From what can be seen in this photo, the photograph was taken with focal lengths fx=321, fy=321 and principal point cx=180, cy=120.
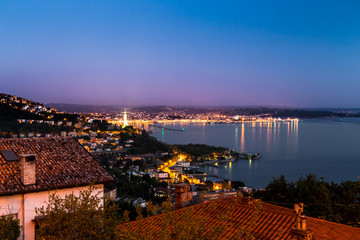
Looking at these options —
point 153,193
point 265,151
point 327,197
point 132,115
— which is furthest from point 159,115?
point 327,197

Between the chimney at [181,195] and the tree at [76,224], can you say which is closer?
the tree at [76,224]

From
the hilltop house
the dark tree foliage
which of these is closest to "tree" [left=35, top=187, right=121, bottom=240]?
the hilltop house

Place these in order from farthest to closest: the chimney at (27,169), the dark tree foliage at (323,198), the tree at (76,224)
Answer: the dark tree foliage at (323,198), the chimney at (27,169), the tree at (76,224)

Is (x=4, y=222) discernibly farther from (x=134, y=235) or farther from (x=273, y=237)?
(x=273, y=237)

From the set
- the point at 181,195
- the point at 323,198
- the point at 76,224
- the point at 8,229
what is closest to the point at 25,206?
the point at 8,229

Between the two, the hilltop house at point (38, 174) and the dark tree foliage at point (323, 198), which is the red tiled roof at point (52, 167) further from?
the dark tree foliage at point (323, 198)

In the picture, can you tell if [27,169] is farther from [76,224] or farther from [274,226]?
[274,226]

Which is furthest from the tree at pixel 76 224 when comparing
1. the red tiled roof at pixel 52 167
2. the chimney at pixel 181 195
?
the chimney at pixel 181 195

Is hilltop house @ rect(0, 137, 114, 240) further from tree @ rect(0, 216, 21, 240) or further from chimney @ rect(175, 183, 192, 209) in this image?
chimney @ rect(175, 183, 192, 209)
